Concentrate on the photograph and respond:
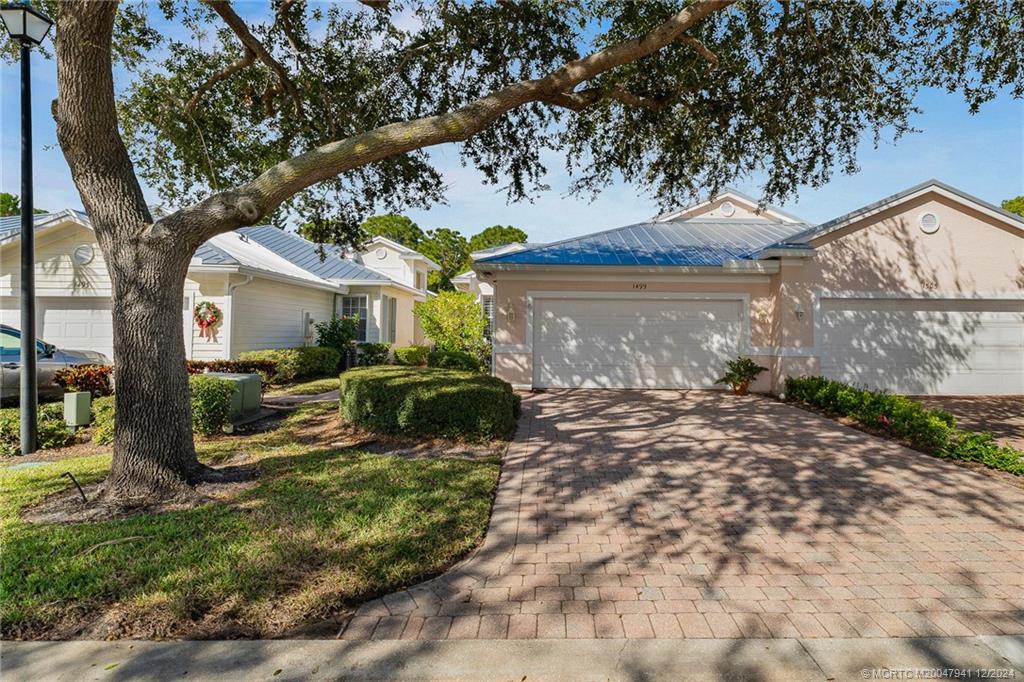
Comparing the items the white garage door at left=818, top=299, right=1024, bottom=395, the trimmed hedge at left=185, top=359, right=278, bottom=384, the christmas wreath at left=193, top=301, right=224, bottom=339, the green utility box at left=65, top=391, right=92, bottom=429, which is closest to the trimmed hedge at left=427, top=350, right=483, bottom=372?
the trimmed hedge at left=185, top=359, right=278, bottom=384

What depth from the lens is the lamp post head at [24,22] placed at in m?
6.11

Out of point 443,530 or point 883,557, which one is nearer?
point 883,557

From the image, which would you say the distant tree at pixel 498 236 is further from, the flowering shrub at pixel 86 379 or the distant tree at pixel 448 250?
the flowering shrub at pixel 86 379

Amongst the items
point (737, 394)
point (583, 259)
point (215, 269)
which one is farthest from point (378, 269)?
point (737, 394)

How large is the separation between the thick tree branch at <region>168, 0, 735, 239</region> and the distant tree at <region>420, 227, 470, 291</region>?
41221 mm

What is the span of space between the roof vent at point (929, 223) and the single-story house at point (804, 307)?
0.10 ft

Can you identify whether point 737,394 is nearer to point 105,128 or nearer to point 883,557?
point 883,557

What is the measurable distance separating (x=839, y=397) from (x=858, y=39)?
5591 mm

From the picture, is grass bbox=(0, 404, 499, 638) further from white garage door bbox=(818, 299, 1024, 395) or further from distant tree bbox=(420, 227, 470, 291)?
distant tree bbox=(420, 227, 470, 291)

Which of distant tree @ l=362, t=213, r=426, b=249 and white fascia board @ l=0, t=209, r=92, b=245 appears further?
distant tree @ l=362, t=213, r=426, b=249

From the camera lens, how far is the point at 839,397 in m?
9.51

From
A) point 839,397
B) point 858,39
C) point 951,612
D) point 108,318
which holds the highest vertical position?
point 858,39

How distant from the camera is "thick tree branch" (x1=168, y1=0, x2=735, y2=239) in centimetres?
502

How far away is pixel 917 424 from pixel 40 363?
1492 cm
